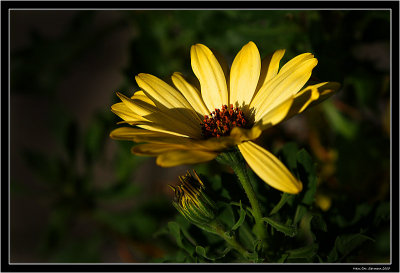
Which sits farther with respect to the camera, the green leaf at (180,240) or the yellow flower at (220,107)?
the green leaf at (180,240)

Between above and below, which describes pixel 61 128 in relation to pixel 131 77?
below

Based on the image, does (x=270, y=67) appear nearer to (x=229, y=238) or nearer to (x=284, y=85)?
(x=284, y=85)

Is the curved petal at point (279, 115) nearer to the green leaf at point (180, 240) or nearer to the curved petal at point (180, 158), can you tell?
the curved petal at point (180, 158)

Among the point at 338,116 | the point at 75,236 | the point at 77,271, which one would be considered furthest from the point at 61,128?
the point at 338,116

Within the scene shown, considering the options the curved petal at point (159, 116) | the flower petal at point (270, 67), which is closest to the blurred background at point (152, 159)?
the flower petal at point (270, 67)

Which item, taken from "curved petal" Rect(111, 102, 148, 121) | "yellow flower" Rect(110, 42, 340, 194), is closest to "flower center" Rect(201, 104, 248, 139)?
"yellow flower" Rect(110, 42, 340, 194)

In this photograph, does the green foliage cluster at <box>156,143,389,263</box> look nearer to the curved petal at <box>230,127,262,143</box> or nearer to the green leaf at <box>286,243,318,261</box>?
the green leaf at <box>286,243,318,261</box>

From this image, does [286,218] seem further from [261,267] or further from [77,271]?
[77,271]

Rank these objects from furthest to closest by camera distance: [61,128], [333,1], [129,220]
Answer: [61,128] → [129,220] → [333,1]
